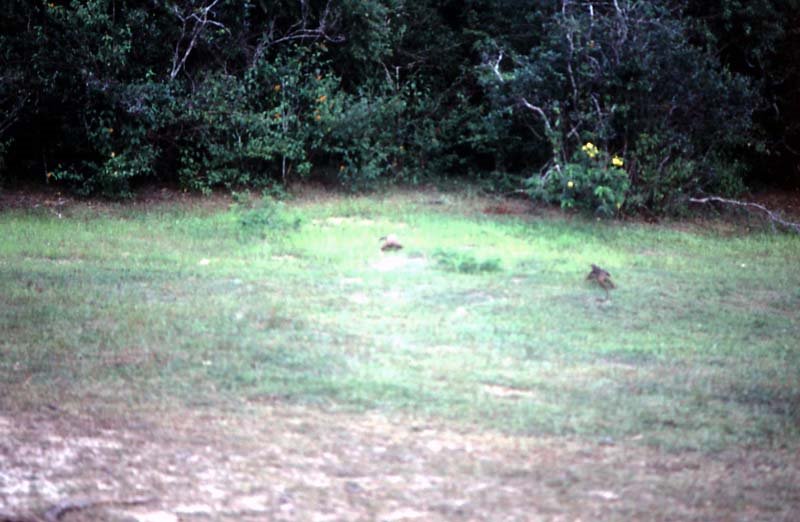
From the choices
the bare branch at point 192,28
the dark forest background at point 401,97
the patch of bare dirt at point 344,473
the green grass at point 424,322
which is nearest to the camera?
Answer: the patch of bare dirt at point 344,473

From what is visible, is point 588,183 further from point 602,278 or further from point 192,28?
point 192,28

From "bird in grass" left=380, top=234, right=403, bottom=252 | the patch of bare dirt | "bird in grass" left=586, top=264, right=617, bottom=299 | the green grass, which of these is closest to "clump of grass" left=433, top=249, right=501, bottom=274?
the green grass

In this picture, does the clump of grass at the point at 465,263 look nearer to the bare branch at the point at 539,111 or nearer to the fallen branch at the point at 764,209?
the bare branch at the point at 539,111

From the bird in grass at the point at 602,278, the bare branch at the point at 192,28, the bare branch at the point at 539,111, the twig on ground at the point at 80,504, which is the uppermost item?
the bare branch at the point at 192,28

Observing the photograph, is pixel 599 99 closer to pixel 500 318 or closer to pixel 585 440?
pixel 500 318

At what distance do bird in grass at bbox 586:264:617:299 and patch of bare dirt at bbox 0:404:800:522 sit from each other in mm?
3777

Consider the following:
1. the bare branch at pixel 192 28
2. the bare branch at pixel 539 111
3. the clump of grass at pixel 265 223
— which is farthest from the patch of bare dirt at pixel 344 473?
the bare branch at pixel 192 28

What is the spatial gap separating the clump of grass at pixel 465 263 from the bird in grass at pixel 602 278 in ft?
3.10

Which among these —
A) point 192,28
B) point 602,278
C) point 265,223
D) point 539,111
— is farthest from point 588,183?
point 192,28

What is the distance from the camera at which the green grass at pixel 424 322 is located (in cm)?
535

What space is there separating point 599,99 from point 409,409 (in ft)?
28.4

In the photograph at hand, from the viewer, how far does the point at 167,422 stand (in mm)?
4949

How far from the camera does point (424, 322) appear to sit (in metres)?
7.15

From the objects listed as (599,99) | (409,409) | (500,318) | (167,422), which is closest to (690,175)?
(599,99)
